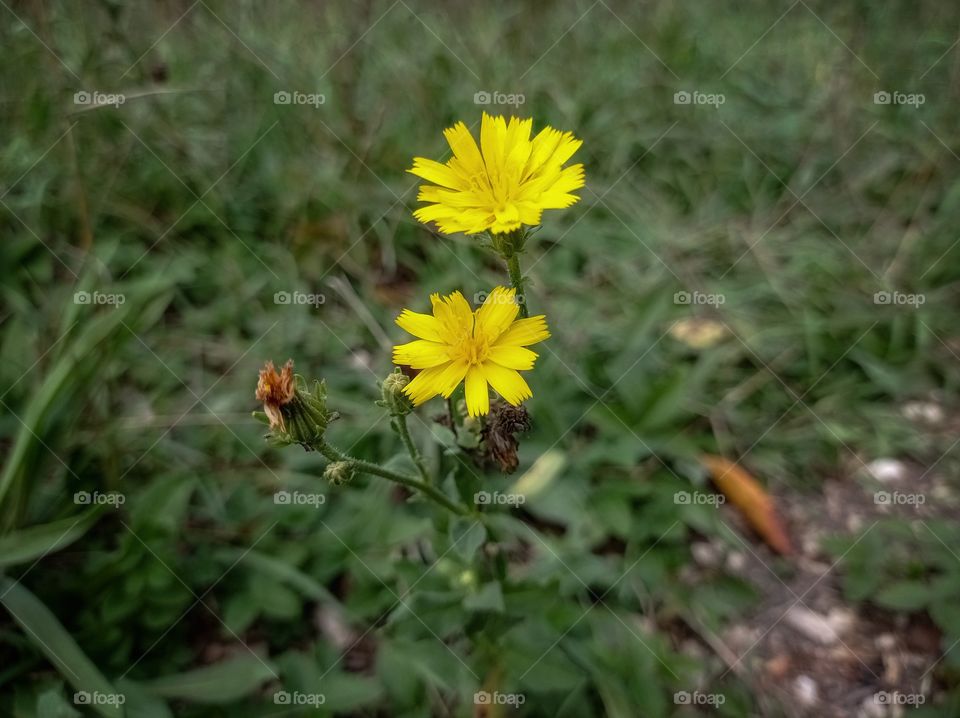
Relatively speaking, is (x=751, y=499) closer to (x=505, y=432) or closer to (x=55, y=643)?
(x=505, y=432)

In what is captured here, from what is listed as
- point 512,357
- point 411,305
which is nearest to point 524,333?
point 512,357

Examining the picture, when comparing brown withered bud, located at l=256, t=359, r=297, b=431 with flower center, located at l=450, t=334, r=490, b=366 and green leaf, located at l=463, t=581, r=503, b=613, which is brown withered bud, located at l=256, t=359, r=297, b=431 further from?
green leaf, located at l=463, t=581, r=503, b=613

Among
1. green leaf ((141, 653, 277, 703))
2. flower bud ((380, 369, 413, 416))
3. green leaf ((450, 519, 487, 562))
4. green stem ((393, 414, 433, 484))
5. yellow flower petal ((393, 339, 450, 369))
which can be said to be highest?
yellow flower petal ((393, 339, 450, 369))

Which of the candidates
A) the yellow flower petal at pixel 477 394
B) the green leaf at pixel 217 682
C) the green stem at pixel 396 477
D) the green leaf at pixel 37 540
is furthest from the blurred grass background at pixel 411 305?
the yellow flower petal at pixel 477 394

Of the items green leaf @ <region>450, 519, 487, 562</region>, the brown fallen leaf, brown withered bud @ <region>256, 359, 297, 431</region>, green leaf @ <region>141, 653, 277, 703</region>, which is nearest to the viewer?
brown withered bud @ <region>256, 359, 297, 431</region>

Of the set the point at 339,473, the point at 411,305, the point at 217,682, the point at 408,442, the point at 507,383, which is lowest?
the point at 217,682

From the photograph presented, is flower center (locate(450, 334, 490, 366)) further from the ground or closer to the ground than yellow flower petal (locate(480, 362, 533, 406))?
further from the ground

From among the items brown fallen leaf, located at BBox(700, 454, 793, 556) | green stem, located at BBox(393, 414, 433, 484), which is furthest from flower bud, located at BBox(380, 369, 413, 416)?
brown fallen leaf, located at BBox(700, 454, 793, 556)

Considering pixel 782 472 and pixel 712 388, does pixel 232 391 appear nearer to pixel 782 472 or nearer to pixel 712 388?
pixel 712 388
